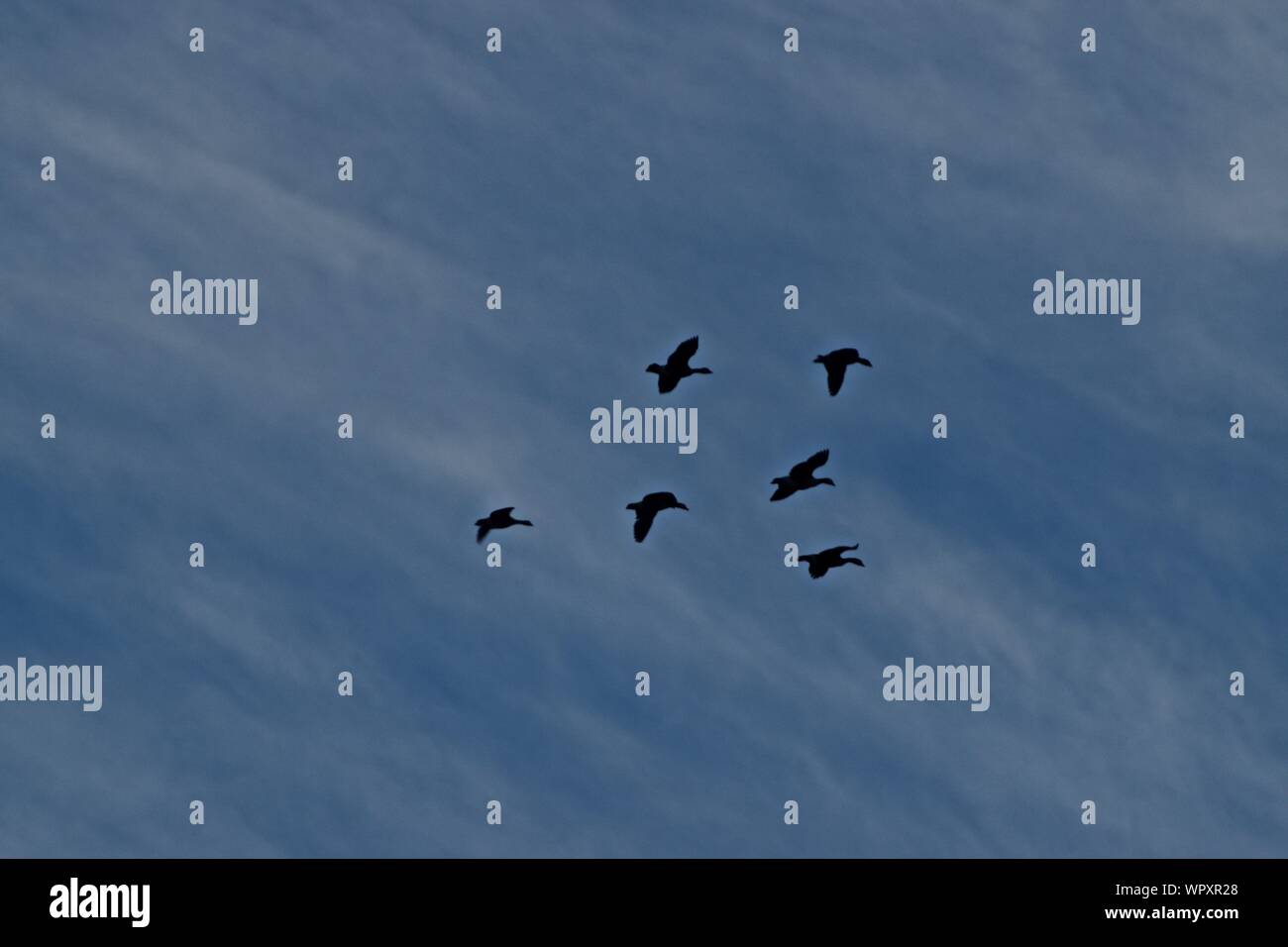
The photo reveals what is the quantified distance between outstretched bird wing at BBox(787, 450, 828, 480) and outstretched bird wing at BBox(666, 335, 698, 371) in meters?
5.41

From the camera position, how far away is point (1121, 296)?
338ft

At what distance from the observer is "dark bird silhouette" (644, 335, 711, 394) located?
88.9 meters

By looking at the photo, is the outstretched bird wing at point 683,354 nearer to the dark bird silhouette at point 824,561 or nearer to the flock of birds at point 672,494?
the flock of birds at point 672,494

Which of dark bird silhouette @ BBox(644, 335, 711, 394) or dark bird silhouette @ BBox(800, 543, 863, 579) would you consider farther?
Answer: dark bird silhouette @ BBox(800, 543, 863, 579)

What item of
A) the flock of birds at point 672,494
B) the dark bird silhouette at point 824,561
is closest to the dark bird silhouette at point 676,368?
the flock of birds at point 672,494

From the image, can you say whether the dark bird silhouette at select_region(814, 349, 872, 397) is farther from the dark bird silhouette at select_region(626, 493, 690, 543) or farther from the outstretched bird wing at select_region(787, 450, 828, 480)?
the dark bird silhouette at select_region(626, 493, 690, 543)

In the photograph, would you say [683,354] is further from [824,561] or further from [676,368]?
[824,561]

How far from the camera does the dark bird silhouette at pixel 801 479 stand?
90.9 m

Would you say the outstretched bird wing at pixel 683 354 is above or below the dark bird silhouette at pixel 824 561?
above

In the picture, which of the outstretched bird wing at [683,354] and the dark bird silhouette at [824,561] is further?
the dark bird silhouette at [824,561]

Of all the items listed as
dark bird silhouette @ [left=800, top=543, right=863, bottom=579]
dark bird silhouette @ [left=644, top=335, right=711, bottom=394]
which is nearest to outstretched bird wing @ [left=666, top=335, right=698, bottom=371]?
dark bird silhouette @ [left=644, top=335, right=711, bottom=394]

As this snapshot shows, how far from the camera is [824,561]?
3826 inches
